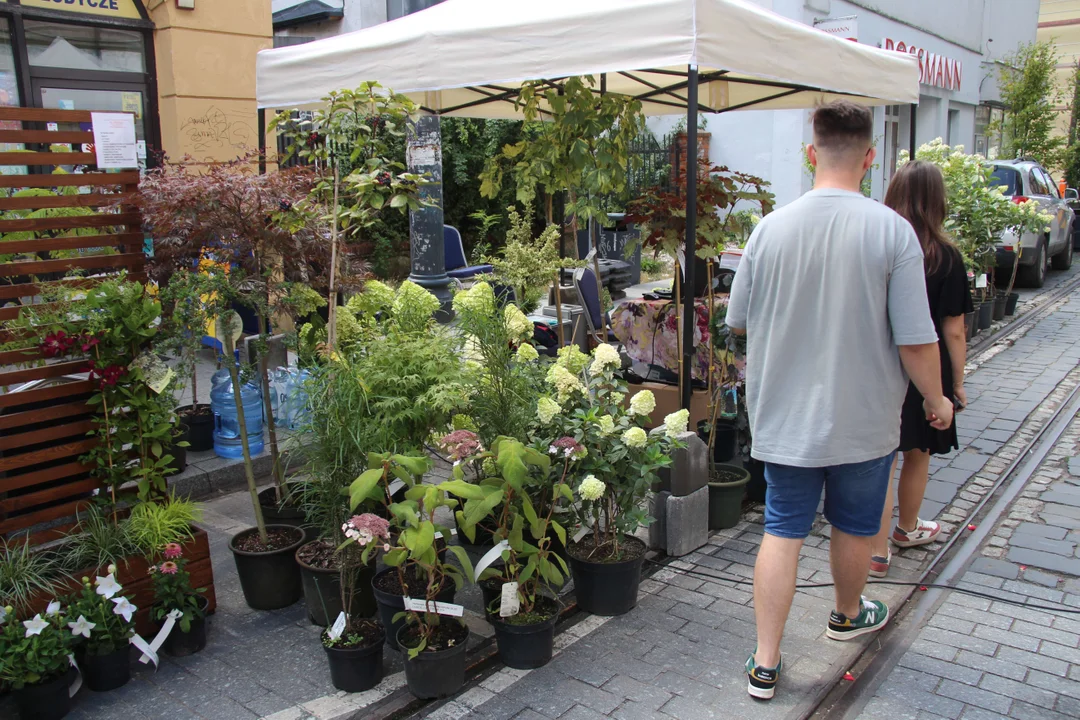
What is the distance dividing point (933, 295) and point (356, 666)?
9.32 ft

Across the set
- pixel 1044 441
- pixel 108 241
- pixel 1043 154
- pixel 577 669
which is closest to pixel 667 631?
pixel 577 669

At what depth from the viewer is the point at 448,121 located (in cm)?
1423

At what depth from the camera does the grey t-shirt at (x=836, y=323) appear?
286cm

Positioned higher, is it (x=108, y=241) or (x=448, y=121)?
(x=448, y=121)

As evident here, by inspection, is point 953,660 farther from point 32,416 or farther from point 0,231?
point 0,231

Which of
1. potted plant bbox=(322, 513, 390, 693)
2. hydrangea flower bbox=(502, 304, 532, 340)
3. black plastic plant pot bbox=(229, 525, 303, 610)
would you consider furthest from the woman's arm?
black plastic plant pot bbox=(229, 525, 303, 610)

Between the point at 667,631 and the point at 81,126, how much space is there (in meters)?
6.75

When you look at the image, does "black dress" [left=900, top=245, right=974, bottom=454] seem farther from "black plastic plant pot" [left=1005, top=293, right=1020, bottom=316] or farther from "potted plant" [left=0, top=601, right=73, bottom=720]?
"black plastic plant pot" [left=1005, top=293, right=1020, bottom=316]

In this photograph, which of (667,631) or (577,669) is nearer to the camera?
(577,669)

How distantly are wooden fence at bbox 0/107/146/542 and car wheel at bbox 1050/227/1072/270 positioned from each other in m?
16.1

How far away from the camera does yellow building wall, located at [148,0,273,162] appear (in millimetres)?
7848

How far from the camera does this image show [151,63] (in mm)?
7949

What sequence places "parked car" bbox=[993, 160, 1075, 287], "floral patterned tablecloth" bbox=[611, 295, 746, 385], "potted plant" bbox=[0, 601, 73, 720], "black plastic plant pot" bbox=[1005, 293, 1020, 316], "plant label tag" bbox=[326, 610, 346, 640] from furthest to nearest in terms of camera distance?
"parked car" bbox=[993, 160, 1075, 287] → "black plastic plant pot" bbox=[1005, 293, 1020, 316] → "floral patterned tablecloth" bbox=[611, 295, 746, 385] → "plant label tag" bbox=[326, 610, 346, 640] → "potted plant" bbox=[0, 601, 73, 720]

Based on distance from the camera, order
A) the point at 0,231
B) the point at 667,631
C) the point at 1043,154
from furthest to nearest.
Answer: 1. the point at 1043,154
2. the point at 667,631
3. the point at 0,231
